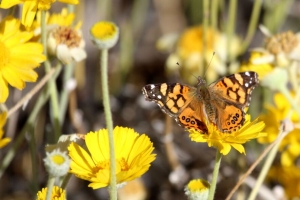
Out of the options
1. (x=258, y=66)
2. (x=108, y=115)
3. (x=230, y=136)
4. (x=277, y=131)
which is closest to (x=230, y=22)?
(x=258, y=66)

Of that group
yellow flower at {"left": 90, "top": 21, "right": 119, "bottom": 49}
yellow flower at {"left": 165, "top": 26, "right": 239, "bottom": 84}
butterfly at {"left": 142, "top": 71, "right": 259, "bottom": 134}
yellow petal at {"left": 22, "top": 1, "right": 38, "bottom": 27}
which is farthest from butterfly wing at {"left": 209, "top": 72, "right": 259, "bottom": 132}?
yellow flower at {"left": 165, "top": 26, "right": 239, "bottom": 84}

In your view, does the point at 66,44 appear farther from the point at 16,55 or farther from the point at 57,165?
the point at 57,165

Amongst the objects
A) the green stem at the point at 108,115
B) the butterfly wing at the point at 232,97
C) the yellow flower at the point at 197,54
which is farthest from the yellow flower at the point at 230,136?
the yellow flower at the point at 197,54

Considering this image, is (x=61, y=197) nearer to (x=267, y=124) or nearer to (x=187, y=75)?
(x=267, y=124)

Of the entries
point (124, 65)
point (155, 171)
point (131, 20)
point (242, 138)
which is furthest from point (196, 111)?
point (131, 20)

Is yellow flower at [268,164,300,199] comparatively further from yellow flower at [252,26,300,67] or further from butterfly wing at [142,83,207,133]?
butterfly wing at [142,83,207,133]

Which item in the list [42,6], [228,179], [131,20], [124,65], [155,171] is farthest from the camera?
[131,20]
